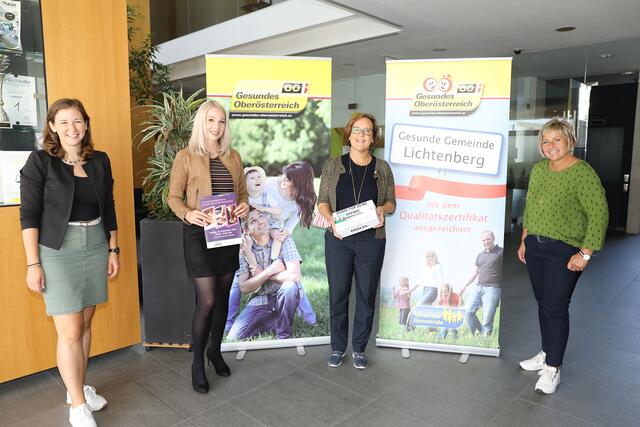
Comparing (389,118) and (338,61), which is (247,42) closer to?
(338,61)

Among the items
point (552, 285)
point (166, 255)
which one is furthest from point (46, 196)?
point (552, 285)

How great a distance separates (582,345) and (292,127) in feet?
9.45

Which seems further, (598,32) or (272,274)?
(598,32)

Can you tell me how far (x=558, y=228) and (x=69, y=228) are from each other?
2.78 metres

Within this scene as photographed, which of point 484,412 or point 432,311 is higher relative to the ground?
point 432,311

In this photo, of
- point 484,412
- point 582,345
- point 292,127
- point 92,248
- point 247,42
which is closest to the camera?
point 92,248

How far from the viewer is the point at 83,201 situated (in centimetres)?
233

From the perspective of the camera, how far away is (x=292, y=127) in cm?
327

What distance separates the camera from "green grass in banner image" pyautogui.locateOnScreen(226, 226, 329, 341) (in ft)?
11.2

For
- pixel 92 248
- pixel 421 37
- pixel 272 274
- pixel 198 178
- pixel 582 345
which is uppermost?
pixel 421 37

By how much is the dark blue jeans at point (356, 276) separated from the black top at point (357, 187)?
0.11 m

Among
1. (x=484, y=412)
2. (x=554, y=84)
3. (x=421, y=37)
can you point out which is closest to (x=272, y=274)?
(x=484, y=412)

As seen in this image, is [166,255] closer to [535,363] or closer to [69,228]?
[69,228]

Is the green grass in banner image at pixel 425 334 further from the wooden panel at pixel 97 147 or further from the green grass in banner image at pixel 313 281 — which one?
the wooden panel at pixel 97 147
